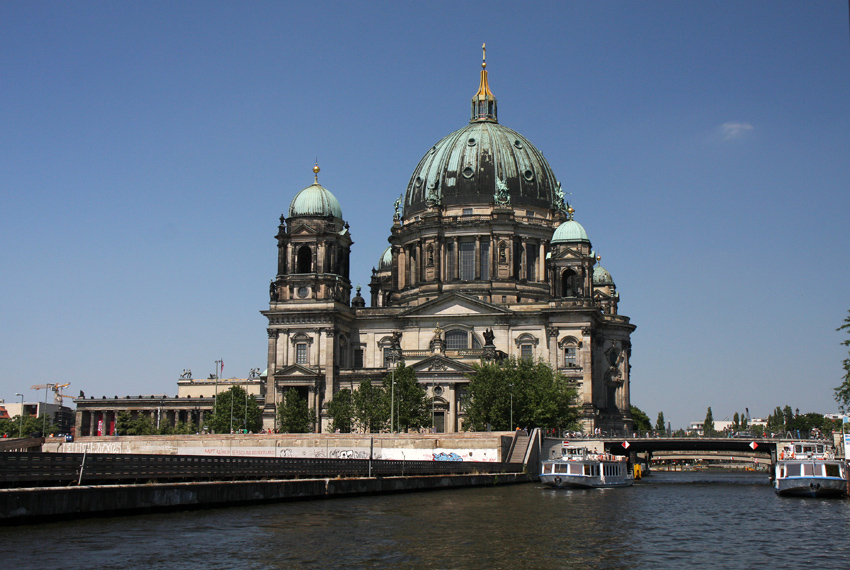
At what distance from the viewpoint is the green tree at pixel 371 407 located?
10594 cm

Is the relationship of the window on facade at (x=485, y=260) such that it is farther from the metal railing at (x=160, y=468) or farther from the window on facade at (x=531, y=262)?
the metal railing at (x=160, y=468)

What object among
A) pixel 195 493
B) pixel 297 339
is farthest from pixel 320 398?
pixel 195 493

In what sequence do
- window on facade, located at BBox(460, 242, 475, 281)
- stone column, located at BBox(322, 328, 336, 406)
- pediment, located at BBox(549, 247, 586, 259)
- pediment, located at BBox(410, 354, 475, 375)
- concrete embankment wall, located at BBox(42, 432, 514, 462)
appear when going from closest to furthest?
concrete embankment wall, located at BBox(42, 432, 514, 462) → pediment, located at BBox(410, 354, 475, 375) → stone column, located at BBox(322, 328, 336, 406) → pediment, located at BBox(549, 247, 586, 259) → window on facade, located at BBox(460, 242, 475, 281)

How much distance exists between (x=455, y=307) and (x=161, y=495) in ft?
259

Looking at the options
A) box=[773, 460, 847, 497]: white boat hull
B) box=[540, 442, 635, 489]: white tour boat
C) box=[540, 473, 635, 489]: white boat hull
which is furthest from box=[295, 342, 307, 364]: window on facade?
box=[773, 460, 847, 497]: white boat hull

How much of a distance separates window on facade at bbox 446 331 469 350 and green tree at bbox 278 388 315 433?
1835cm

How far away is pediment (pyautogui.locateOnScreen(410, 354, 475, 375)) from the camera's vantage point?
11219cm

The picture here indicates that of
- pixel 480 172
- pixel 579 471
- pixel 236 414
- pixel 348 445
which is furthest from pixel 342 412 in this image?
pixel 480 172

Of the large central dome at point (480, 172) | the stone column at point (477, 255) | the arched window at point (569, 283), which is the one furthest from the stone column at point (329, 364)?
the arched window at point (569, 283)

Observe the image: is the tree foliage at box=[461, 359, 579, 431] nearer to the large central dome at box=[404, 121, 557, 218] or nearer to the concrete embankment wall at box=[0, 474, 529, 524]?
the large central dome at box=[404, 121, 557, 218]

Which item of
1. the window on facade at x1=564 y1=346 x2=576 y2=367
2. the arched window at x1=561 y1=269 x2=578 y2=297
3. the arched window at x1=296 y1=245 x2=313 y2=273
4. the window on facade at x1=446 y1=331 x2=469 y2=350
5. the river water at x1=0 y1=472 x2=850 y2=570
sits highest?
the arched window at x1=296 y1=245 x2=313 y2=273

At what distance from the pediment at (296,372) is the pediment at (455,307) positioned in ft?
Result: 45.3

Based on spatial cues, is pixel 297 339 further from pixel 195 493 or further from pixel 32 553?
pixel 32 553

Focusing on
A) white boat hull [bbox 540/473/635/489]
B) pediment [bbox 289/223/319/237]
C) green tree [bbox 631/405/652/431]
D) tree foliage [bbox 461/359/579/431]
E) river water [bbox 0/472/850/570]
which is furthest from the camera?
green tree [bbox 631/405/652/431]
